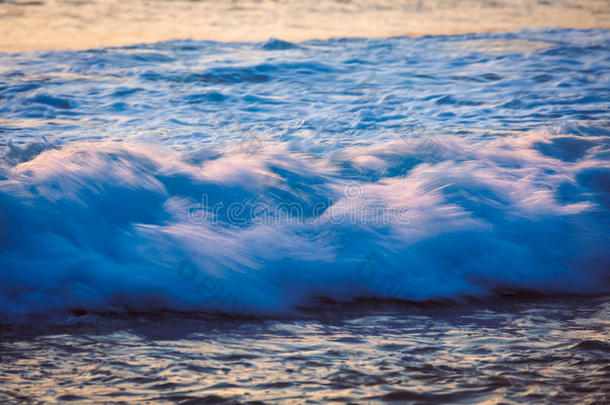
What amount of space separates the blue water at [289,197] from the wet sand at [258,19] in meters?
2.40

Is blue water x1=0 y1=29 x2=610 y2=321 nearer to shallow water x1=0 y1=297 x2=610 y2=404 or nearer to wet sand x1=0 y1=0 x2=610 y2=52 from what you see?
shallow water x1=0 y1=297 x2=610 y2=404

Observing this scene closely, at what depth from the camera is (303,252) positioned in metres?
2.99

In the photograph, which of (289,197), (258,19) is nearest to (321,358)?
(289,197)

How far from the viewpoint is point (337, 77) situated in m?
7.08

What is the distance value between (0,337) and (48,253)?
0.62 meters

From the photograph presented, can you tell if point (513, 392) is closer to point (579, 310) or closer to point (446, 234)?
point (579, 310)

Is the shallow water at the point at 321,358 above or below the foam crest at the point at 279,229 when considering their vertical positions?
below

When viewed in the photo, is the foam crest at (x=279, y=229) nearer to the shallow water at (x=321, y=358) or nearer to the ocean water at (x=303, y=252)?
the ocean water at (x=303, y=252)

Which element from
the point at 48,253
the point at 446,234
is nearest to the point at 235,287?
the point at 48,253

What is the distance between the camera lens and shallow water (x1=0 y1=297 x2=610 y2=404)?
1814 mm

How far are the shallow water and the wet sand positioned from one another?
21.9ft

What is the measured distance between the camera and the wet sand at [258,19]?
849cm

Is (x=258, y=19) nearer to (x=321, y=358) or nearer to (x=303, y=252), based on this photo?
(x=303, y=252)

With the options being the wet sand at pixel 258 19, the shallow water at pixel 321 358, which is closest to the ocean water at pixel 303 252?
the shallow water at pixel 321 358
